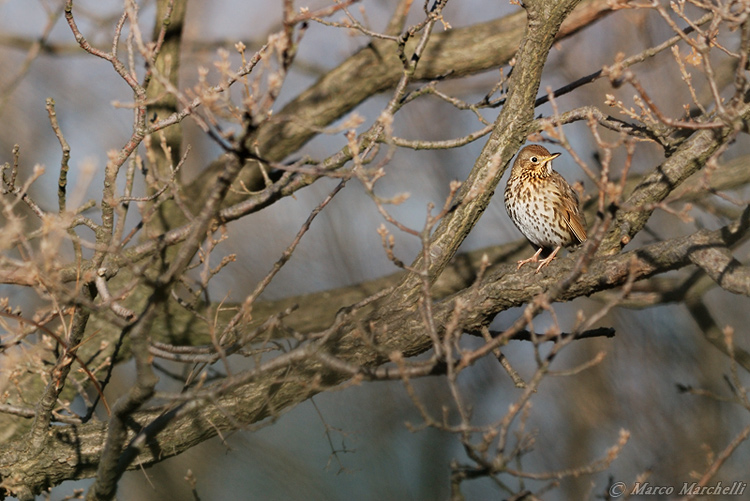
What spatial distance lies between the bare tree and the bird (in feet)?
1.20

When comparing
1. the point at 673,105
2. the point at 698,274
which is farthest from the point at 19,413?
the point at 673,105

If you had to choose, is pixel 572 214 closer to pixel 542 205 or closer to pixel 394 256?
pixel 542 205

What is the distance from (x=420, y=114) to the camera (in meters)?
7.75

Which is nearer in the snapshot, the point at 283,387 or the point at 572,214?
the point at 283,387

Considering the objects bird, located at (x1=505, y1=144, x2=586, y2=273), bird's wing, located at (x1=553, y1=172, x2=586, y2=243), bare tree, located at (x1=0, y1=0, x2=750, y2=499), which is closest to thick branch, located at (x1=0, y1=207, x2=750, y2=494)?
bare tree, located at (x1=0, y1=0, x2=750, y2=499)

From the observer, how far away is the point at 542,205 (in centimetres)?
462

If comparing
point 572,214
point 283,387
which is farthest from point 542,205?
point 283,387

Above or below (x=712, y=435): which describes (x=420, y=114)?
above

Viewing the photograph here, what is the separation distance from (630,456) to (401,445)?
2.37 m

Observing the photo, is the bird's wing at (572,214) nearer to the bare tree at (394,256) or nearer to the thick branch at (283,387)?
the bare tree at (394,256)

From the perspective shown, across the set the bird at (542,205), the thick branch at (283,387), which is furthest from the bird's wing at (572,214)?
the thick branch at (283,387)

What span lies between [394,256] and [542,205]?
2747 mm

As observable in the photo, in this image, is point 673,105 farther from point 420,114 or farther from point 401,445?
point 401,445

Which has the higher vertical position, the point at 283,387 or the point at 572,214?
the point at 572,214
